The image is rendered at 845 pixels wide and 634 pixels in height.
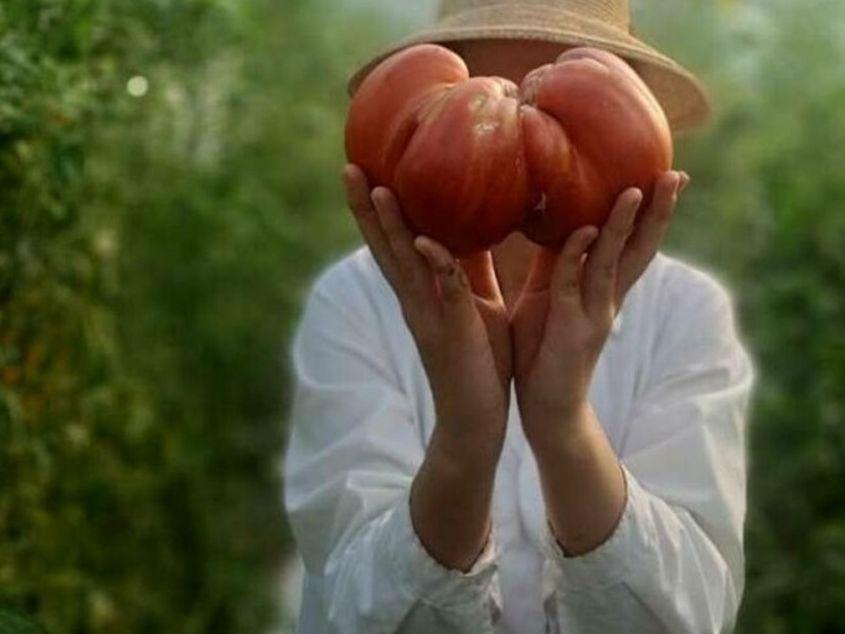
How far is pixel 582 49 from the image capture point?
1538 millimetres

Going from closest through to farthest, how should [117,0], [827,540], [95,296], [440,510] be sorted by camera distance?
[440,510], [117,0], [95,296], [827,540]

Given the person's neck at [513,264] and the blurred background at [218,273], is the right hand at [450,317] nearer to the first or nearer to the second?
the person's neck at [513,264]

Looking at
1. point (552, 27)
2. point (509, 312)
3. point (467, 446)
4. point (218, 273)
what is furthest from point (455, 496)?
point (218, 273)

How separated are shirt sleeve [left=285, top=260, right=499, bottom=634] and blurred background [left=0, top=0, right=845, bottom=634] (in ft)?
1.63

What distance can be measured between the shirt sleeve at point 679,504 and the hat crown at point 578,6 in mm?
257

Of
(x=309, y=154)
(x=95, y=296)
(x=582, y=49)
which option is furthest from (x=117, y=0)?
(x=309, y=154)

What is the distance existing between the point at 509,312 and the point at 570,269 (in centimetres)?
12

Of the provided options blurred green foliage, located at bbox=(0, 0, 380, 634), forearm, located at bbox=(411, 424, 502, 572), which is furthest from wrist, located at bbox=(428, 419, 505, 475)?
blurred green foliage, located at bbox=(0, 0, 380, 634)

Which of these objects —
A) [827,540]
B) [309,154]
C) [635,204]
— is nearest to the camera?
[635,204]

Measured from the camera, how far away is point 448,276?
57.9 inches

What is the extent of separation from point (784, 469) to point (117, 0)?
160cm

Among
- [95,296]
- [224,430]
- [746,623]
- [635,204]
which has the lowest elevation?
[224,430]

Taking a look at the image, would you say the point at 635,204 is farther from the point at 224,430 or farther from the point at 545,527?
the point at 224,430

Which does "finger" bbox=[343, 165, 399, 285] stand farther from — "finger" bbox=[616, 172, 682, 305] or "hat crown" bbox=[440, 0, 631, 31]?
"hat crown" bbox=[440, 0, 631, 31]
